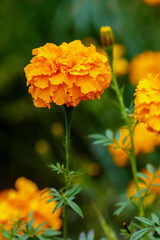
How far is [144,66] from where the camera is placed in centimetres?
196

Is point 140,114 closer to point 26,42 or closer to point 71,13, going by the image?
point 71,13

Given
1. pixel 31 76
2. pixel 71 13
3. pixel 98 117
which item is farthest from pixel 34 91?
pixel 71 13

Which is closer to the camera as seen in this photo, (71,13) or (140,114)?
(140,114)

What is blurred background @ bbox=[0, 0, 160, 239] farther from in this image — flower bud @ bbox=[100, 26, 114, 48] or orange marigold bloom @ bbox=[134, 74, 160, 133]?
orange marigold bloom @ bbox=[134, 74, 160, 133]

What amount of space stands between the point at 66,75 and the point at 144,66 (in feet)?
4.09

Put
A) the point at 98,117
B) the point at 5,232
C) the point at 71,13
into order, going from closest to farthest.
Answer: the point at 5,232
the point at 98,117
the point at 71,13

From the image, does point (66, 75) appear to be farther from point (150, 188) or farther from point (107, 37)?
point (150, 188)

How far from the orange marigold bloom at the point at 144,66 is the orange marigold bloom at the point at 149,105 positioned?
120cm

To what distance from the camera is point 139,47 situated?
7.87ft

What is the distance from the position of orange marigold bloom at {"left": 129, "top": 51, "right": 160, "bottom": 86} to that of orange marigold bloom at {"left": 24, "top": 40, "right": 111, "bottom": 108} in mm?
1170

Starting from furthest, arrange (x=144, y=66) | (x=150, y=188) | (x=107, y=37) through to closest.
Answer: (x=144, y=66) < (x=150, y=188) < (x=107, y=37)

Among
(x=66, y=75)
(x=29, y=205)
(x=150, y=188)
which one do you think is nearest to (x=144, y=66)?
(x=150, y=188)

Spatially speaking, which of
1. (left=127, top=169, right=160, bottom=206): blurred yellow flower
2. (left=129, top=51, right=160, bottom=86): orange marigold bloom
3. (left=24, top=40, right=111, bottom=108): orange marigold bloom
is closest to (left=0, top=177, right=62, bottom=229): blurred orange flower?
(left=127, top=169, right=160, bottom=206): blurred yellow flower

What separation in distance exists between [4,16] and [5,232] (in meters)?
1.83
